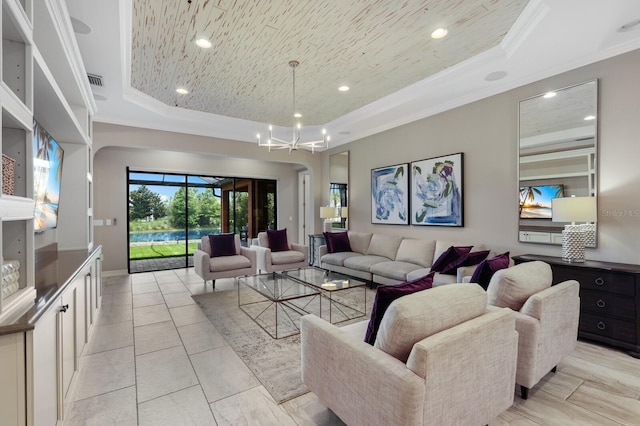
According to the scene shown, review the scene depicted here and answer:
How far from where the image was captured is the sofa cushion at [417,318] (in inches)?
57.0

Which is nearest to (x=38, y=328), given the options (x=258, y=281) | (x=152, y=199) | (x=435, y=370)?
(x=435, y=370)

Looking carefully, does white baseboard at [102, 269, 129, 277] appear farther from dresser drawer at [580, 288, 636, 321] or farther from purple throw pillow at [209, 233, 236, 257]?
dresser drawer at [580, 288, 636, 321]

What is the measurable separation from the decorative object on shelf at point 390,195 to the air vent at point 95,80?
4.42 metres

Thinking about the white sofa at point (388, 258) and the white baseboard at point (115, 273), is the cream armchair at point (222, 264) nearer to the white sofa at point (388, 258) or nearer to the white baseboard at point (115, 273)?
the white sofa at point (388, 258)

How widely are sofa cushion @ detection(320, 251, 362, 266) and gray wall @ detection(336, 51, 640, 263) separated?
0.78 metres

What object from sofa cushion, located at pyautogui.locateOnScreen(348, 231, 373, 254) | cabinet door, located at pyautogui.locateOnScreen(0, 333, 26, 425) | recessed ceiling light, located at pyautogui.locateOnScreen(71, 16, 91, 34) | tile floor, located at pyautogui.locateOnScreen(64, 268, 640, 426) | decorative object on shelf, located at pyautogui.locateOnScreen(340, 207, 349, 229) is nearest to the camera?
cabinet door, located at pyautogui.locateOnScreen(0, 333, 26, 425)

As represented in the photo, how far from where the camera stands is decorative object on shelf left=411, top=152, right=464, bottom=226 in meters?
4.39

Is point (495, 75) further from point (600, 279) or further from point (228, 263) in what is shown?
point (228, 263)

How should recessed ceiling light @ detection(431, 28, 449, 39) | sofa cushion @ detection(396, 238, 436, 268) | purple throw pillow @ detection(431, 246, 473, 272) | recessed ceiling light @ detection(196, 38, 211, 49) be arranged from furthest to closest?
1. sofa cushion @ detection(396, 238, 436, 268)
2. purple throw pillow @ detection(431, 246, 473, 272)
3. recessed ceiling light @ detection(196, 38, 211, 49)
4. recessed ceiling light @ detection(431, 28, 449, 39)

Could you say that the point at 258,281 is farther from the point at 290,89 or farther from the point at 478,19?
the point at 478,19

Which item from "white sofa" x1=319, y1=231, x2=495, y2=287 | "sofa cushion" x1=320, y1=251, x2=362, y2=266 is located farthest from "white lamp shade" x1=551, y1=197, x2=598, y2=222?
"sofa cushion" x1=320, y1=251, x2=362, y2=266

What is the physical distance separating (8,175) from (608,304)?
4532 mm

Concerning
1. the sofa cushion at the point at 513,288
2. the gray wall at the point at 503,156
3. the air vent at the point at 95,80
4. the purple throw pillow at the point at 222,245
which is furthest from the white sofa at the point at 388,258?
the air vent at the point at 95,80

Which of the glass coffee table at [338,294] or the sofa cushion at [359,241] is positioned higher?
the sofa cushion at [359,241]
